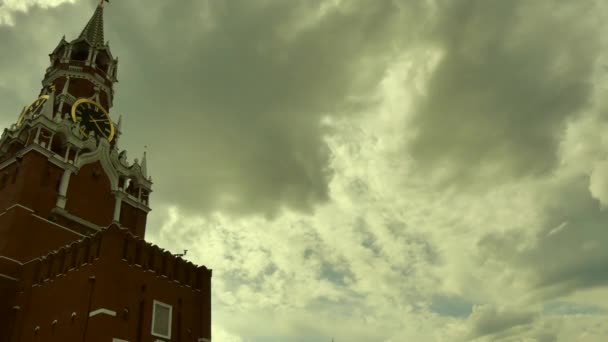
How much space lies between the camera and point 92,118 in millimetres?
53500

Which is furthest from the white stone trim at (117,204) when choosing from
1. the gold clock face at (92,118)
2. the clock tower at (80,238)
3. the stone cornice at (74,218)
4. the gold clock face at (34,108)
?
the gold clock face at (34,108)

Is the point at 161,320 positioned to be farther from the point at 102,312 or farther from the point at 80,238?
the point at 80,238

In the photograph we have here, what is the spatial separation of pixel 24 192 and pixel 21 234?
3931mm

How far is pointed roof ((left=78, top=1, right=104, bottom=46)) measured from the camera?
62.1 metres

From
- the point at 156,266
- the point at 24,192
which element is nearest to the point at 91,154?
the point at 24,192

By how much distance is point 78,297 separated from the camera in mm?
31750

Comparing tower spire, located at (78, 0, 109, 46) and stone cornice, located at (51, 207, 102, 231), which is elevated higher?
tower spire, located at (78, 0, 109, 46)

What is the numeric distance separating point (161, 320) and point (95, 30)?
46.6 m

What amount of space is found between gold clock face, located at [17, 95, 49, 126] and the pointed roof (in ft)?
40.7

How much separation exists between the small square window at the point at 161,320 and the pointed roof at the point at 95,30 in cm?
4105

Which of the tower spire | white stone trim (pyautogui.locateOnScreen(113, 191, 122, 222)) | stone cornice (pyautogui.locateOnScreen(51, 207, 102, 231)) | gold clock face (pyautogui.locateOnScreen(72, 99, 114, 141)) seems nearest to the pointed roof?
the tower spire

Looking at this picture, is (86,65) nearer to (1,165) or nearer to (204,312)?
(1,165)

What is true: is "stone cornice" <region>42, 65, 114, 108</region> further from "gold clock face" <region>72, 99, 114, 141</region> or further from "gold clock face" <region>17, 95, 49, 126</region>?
"gold clock face" <region>17, 95, 49, 126</region>

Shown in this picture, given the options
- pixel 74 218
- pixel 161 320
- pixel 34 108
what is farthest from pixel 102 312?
pixel 34 108
